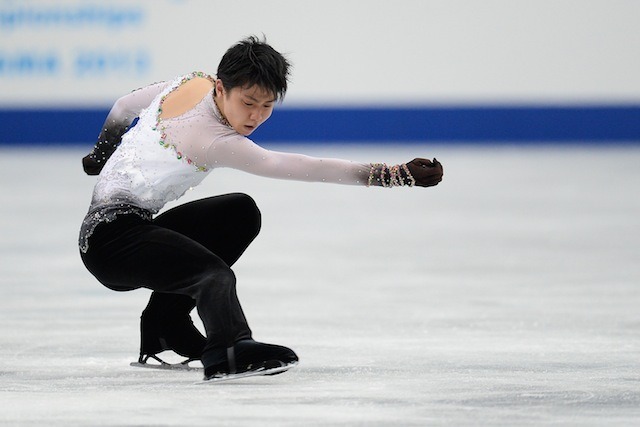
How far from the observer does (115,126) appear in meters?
2.64

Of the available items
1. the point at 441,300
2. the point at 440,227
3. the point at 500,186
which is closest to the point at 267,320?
the point at 441,300

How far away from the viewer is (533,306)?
338cm

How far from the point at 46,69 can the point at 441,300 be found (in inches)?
271

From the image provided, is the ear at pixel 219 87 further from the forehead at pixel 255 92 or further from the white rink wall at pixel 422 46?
the white rink wall at pixel 422 46

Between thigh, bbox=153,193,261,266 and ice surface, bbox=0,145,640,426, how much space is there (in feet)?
0.87

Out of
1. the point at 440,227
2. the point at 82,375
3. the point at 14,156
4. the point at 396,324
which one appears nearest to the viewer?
the point at 82,375

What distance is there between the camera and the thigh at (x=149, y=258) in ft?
7.89

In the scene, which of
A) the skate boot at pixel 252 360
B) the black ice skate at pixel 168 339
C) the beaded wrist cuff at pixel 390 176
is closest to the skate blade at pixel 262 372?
the skate boot at pixel 252 360

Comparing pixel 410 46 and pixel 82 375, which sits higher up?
pixel 410 46

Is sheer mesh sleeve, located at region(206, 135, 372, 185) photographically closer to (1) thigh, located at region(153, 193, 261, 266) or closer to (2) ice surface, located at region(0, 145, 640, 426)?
(1) thigh, located at region(153, 193, 261, 266)

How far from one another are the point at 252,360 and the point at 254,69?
0.51 metres

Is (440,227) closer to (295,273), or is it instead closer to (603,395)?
(295,273)

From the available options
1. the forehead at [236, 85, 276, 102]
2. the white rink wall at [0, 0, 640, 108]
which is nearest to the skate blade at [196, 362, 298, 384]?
the forehead at [236, 85, 276, 102]

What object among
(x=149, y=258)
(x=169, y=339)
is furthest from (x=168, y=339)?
(x=149, y=258)
